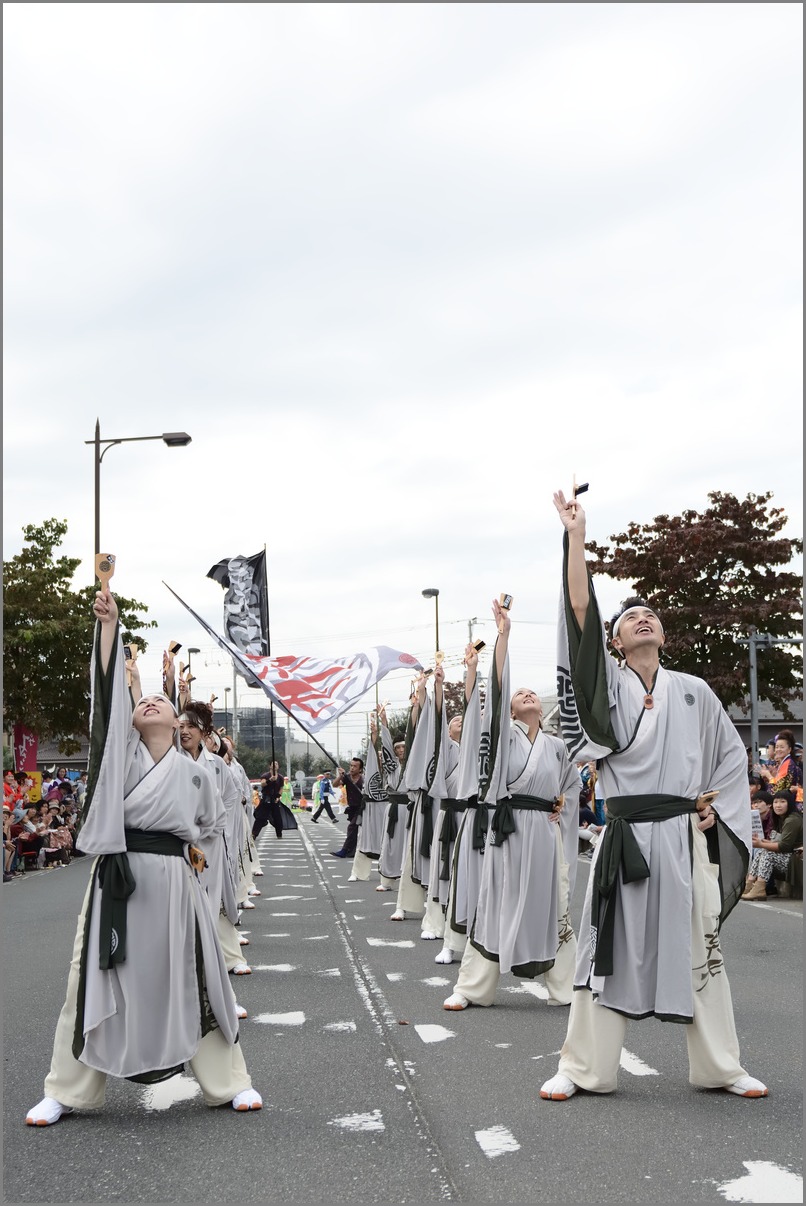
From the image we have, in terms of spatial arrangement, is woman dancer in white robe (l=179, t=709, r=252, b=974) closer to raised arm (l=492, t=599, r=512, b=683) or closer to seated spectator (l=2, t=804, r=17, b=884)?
raised arm (l=492, t=599, r=512, b=683)

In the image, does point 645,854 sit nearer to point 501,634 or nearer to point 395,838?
point 501,634

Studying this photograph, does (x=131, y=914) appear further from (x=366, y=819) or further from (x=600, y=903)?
(x=366, y=819)

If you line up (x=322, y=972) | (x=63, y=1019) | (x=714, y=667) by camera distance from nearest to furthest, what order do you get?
(x=63, y=1019), (x=322, y=972), (x=714, y=667)

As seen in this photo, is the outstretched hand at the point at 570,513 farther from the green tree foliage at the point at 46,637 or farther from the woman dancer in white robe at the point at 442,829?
the green tree foliage at the point at 46,637

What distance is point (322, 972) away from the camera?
909cm

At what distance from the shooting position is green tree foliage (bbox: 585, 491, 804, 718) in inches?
1143

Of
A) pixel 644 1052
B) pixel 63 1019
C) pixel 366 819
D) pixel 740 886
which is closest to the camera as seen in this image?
pixel 63 1019

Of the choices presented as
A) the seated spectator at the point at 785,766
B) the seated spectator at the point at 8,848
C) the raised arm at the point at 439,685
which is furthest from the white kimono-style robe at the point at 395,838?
the seated spectator at the point at 8,848

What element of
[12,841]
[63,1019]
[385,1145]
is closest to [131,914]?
[63,1019]

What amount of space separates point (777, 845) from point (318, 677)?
550 cm

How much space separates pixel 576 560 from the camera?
5.46 metres

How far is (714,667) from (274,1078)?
80.5ft

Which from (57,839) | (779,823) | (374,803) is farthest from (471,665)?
(57,839)

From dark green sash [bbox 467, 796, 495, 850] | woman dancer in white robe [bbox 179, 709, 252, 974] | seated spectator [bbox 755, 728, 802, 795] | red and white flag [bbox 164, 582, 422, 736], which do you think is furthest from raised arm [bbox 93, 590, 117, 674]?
seated spectator [bbox 755, 728, 802, 795]
